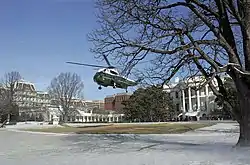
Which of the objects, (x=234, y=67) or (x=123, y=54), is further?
(x=123, y=54)

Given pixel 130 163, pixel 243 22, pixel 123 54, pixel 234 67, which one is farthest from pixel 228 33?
pixel 130 163

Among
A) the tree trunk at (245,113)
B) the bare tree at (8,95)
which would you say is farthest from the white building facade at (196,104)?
the tree trunk at (245,113)

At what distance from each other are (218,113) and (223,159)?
80.4 m

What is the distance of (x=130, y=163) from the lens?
10.7 m

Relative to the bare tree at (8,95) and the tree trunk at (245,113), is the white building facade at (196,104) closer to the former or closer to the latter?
the bare tree at (8,95)

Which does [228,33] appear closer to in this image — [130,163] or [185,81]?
[185,81]

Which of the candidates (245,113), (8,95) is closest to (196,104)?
(8,95)

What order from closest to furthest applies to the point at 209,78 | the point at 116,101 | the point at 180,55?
the point at 209,78 < the point at 180,55 < the point at 116,101

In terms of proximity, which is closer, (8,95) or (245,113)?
(245,113)

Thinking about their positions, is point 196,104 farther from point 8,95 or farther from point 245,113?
point 245,113

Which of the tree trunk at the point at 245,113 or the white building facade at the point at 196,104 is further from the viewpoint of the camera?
the white building facade at the point at 196,104

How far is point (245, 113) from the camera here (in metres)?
13.8

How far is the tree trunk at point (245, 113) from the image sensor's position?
13.7m

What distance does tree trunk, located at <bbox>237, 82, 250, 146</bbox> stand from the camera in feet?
44.9
